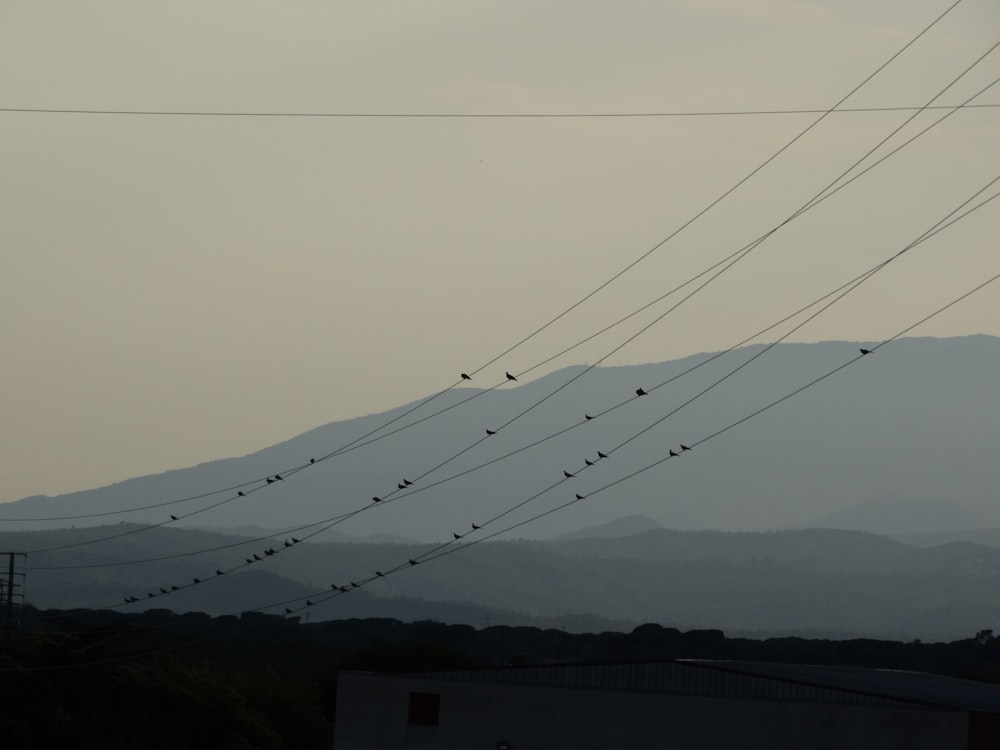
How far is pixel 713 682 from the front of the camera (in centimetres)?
5647

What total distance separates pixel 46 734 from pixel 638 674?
4035cm

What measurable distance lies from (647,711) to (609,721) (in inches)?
55.1

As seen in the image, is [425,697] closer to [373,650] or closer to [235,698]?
[235,698]

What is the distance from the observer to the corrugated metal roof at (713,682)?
54.3 metres

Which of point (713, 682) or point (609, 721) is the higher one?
point (713, 682)

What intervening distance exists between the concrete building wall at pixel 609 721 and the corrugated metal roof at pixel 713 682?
542 mm

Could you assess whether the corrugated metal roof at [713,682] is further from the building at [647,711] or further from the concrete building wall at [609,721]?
the concrete building wall at [609,721]

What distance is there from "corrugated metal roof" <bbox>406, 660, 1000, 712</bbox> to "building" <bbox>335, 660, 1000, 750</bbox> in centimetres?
5

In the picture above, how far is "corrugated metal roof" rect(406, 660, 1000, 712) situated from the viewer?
54.3 metres

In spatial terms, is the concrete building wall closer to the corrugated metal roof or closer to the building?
the building

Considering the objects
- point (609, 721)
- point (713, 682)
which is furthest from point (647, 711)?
point (713, 682)

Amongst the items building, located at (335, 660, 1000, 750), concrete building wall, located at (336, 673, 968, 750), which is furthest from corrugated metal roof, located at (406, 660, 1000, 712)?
concrete building wall, located at (336, 673, 968, 750)

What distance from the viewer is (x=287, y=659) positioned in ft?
648

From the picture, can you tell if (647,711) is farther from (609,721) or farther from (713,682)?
(713,682)
